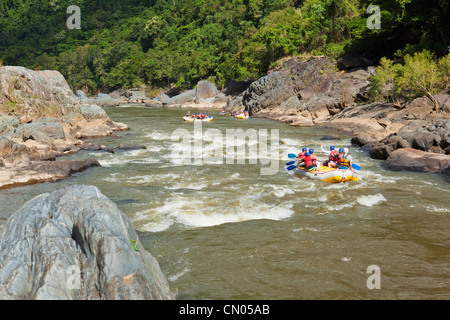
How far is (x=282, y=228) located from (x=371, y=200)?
154 inches

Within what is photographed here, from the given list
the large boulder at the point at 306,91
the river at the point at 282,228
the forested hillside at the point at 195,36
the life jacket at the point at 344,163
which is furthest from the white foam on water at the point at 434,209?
the forested hillside at the point at 195,36

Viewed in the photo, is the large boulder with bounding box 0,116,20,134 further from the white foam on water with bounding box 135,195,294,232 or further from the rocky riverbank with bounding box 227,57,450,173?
the rocky riverbank with bounding box 227,57,450,173

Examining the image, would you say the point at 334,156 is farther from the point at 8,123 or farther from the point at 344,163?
the point at 8,123

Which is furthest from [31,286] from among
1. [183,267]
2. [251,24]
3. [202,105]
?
[251,24]

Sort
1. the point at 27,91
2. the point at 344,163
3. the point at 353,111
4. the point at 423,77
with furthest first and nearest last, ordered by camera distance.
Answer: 1. the point at 353,111
2. the point at 27,91
3. the point at 423,77
4. the point at 344,163

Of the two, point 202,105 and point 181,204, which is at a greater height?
point 202,105

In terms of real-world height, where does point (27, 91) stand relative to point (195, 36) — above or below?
below

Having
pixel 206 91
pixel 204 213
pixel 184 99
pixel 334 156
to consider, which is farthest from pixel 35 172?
pixel 184 99

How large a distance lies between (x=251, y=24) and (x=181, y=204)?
60972 mm

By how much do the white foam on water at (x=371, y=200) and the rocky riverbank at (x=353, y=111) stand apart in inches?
165

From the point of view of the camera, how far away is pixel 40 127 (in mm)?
20719
